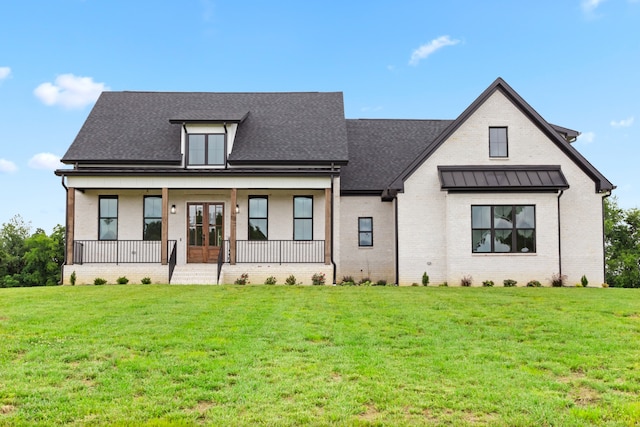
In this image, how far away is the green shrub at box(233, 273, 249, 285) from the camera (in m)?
19.0

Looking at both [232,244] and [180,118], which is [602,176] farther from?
[180,118]

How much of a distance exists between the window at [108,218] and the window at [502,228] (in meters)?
14.5

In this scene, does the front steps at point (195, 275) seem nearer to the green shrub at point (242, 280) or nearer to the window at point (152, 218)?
the green shrub at point (242, 280)

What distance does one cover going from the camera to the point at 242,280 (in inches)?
749

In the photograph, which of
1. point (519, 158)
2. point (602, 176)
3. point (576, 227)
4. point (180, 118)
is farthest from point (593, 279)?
point (180, 118)

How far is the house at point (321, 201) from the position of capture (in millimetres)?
19281

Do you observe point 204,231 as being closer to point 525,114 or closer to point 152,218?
point 152,218

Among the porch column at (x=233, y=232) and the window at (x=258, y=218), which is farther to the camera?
the window at (x=258, y=218)

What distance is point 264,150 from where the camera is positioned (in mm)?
21578

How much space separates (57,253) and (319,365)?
1673 inches

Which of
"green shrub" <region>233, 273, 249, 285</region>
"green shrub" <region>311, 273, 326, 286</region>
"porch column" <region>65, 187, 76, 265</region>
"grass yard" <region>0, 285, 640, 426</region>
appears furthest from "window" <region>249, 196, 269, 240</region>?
"grass yard" <region>0, 285, 640, 426</region>

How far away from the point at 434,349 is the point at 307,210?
14223 mm

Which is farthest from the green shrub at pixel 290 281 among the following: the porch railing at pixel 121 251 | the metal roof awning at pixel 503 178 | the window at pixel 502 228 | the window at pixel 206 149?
the window at pixel 502 228

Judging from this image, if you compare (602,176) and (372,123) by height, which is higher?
(372,123)
